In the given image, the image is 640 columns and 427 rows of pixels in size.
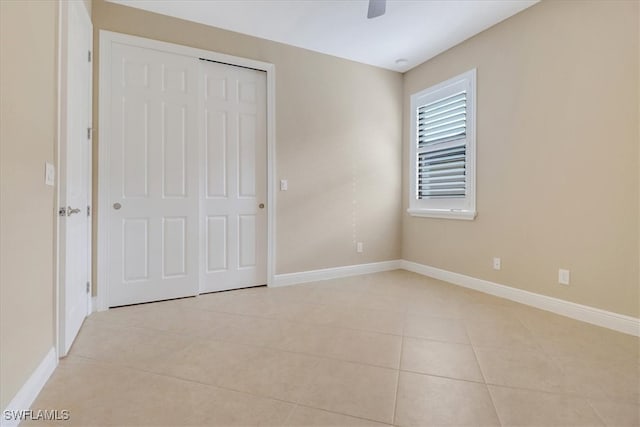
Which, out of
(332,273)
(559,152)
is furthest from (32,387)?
(559,152)

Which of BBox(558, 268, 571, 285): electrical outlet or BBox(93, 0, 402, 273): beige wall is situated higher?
BBox(93, 0, 402, 273): beige wall

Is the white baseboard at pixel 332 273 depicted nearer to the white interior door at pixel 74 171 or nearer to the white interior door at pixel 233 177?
the white interior door at pixel 233 177

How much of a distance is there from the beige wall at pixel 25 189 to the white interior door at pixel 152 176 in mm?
1104

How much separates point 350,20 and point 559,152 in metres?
2.25

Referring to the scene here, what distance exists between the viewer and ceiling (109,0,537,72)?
2.81 metres

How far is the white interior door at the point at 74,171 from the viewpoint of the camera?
188cm

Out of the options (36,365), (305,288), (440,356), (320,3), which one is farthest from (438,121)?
(36,365)

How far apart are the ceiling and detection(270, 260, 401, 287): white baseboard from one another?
2638 mm

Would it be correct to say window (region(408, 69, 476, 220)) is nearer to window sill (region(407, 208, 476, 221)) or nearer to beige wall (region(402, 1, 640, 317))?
window sill (region(407, 208, 476, 221))

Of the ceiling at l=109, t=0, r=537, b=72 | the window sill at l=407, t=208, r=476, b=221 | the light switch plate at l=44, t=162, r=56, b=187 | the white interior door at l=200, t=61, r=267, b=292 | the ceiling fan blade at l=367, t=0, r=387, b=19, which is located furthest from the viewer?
the window sill at l=407, t=208, r=476, b=221

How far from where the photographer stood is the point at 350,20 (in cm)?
307

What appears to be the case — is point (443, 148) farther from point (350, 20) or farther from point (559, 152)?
point (350, 20)

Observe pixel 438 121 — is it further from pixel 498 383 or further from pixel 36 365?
pixel 36 365

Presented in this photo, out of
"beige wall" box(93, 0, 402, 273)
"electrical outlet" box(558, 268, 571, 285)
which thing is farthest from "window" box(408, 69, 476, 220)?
"electrical outlet" box(558, 268, 571, 285)
